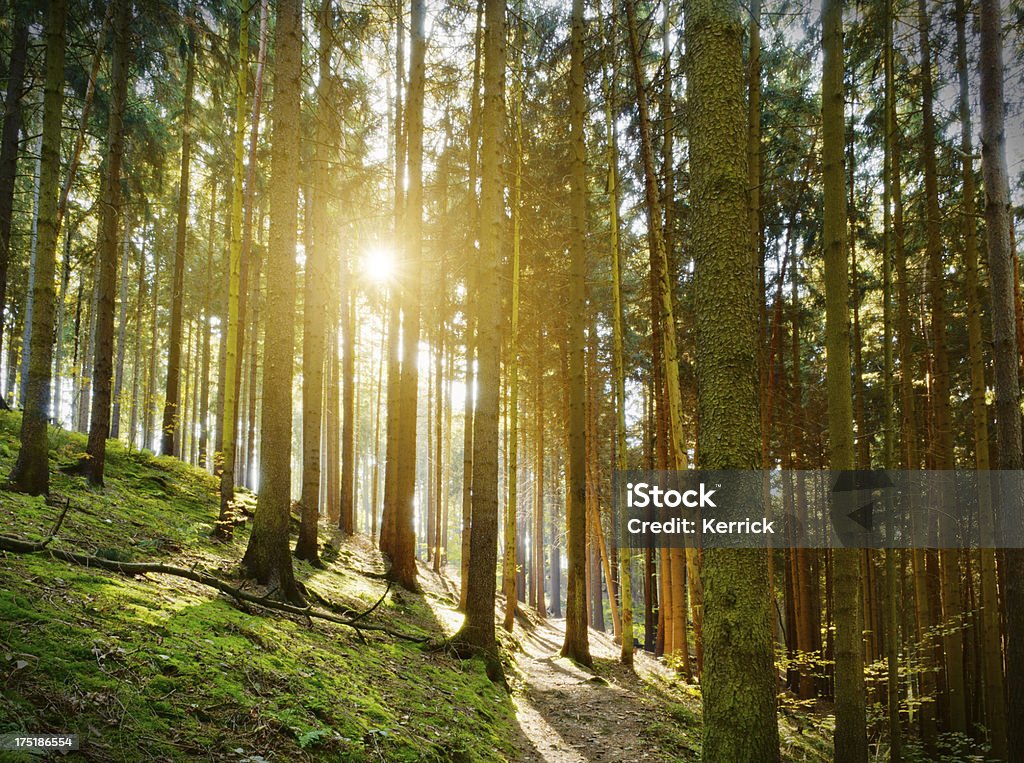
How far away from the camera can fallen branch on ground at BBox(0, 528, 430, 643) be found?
458cm

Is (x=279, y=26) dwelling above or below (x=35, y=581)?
above

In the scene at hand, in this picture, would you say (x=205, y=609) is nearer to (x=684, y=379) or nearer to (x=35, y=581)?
(x=35, y=581)

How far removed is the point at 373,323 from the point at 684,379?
12.7 meters

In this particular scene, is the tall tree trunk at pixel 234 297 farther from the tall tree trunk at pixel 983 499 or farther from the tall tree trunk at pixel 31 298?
the tall tree trunk at pixel 983 499

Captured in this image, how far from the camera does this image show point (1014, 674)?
22.7 feet

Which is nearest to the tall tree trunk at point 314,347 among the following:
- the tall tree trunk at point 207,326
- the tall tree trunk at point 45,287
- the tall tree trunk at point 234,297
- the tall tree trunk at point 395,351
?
the tall tree trunk at point 234,297

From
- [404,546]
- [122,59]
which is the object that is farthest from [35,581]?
[122,59]

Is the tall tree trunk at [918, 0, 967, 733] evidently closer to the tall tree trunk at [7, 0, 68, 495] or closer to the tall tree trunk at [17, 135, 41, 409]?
the tall tree trunk at [7, 0, 68, 495]

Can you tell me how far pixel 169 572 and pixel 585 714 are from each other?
→ 5.77 meters

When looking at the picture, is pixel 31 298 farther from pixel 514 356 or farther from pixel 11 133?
pixel 514 356

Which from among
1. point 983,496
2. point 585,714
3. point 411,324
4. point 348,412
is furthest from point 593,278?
point 585,714

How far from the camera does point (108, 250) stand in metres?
8.45

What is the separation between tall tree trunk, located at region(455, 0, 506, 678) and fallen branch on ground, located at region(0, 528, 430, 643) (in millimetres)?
1290

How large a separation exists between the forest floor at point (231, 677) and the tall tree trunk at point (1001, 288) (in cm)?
395
